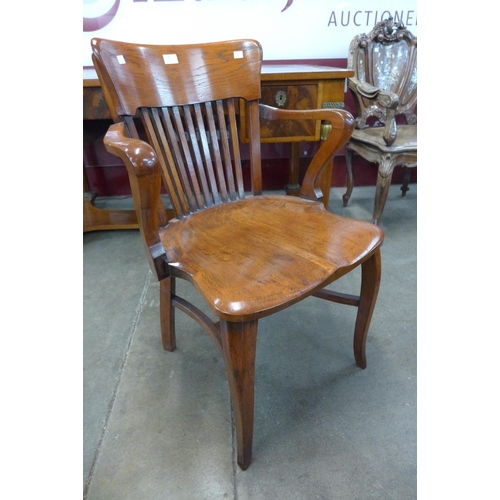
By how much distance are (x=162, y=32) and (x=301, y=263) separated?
6.01 ft

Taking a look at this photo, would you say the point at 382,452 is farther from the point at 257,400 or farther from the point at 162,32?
the point at 162,32

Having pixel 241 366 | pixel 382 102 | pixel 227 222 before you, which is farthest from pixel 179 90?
pixel 382 102

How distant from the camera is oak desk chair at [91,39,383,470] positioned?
2.31ft

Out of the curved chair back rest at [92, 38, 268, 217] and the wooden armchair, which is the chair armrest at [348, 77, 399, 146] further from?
the curved chair back rest at [92, 38, 268, 217]

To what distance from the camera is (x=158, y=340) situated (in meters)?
1.30

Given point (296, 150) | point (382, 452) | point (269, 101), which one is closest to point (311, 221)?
point (382, 452)

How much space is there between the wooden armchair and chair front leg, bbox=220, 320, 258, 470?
4.38 feet

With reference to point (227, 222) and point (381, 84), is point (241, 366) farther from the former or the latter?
point (381, 84)

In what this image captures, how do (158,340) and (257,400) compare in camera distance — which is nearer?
(257,400)

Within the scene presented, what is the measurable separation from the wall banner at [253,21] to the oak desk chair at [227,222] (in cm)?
112

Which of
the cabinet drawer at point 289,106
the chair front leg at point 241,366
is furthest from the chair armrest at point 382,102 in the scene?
the chair front leg at point 241,366

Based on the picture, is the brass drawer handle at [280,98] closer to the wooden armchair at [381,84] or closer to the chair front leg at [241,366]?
the wooden armchair at [381,84]

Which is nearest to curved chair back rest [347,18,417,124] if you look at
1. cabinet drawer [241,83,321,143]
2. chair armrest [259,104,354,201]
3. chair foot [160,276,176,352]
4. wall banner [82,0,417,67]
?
wall banner [82,0,417,67]

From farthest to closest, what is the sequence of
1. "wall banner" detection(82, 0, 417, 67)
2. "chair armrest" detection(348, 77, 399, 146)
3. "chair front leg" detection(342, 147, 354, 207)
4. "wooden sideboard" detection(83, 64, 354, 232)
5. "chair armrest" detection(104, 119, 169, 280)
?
"chair front leg" detection(342, 147, 354, 207) < "wall banner" detection(82, 0, 417, 67) < "chair armrest" detection(348, 77, 399, 146) < "wooden sideboard" detection(83, 64, 354, 232) < "chair armrest" detection(104, 119, 169, 280)
